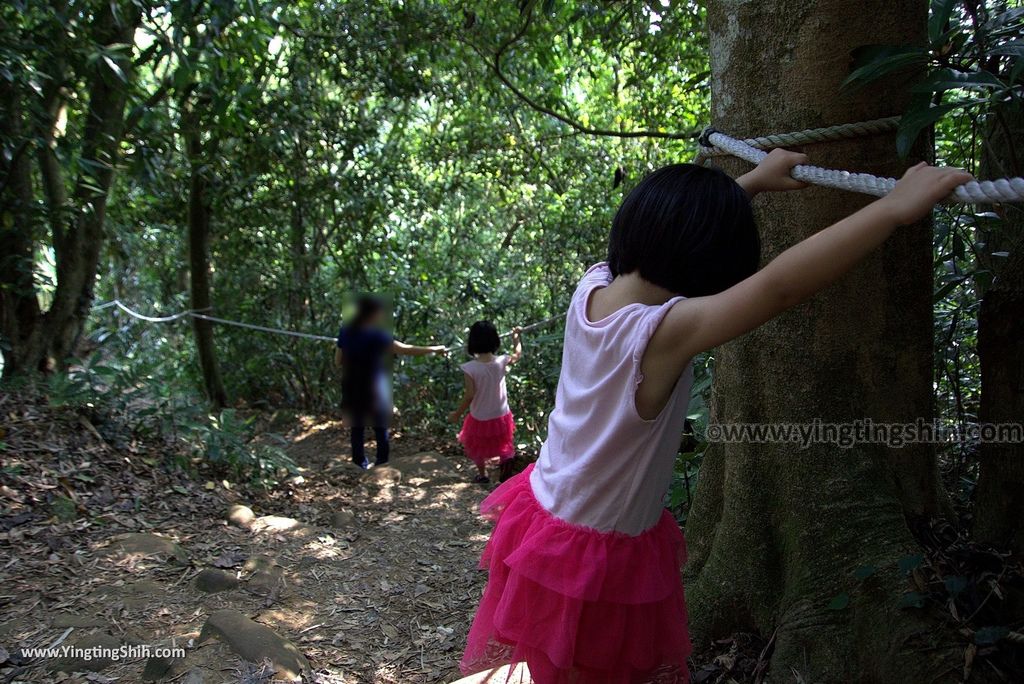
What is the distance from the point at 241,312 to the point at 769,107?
21.4 feet

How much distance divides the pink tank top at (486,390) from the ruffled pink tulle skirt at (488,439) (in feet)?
0.15

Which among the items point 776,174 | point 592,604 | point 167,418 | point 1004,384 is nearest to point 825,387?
point 1004,384

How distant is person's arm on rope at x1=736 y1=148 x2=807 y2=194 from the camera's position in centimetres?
153

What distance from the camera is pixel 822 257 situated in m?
1.07

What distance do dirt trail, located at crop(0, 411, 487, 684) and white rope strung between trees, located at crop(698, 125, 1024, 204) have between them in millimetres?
1711

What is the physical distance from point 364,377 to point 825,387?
4.01 m

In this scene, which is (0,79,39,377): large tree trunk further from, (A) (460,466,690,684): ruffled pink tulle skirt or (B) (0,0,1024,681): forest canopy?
(A) (460,466,690,684): ruffled pink tulle skirt

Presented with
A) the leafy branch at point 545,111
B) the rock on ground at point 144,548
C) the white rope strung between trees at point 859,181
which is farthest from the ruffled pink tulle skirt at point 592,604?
the rock on ground at point 144,548

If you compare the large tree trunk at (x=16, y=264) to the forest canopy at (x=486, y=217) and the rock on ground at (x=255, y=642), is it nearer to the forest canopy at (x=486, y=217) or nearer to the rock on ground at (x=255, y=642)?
the forest canopy at (x=486, y=217)

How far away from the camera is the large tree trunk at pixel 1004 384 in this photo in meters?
1.64

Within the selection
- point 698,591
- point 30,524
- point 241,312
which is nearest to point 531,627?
point 698,591

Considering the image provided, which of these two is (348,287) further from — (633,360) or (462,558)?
(633,360)

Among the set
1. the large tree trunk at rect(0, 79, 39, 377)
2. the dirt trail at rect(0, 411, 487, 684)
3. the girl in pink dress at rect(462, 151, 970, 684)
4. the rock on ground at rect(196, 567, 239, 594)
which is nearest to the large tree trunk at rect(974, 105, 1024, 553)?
the girl in pink dress at rect(462, 151, 970, 684)

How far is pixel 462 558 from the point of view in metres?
3.41
